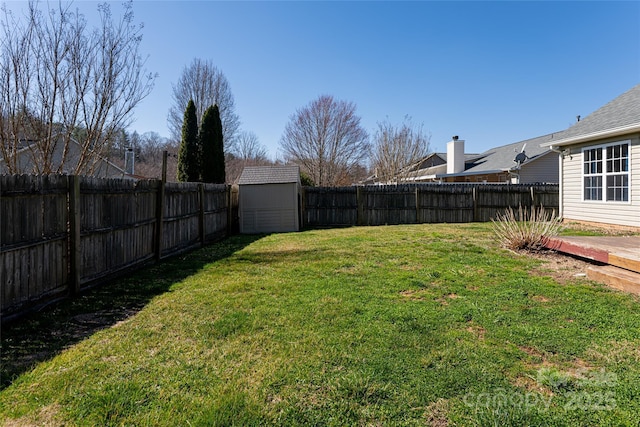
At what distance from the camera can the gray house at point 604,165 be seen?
27.8ft

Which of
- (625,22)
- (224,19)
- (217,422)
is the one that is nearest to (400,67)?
(625,22)

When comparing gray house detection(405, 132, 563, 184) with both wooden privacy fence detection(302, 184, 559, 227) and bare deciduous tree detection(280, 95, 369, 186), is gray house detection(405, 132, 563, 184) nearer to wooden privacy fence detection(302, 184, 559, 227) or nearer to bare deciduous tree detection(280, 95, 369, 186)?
wooden privacy fence detection(302, 184, 559, 227)

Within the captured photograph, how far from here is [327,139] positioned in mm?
27047

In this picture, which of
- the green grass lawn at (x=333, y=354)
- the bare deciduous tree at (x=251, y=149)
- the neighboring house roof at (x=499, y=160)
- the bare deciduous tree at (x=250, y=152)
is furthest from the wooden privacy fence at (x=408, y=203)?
the bare deciduous tree at (x=251, y=149)

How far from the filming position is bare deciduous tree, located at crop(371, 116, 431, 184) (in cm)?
2261

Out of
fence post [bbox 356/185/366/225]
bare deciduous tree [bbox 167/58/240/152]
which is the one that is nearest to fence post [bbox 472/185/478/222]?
fence post [bbox 356/185/366/225]

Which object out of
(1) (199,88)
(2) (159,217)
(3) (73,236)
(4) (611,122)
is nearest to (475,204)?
(4) (611,122)

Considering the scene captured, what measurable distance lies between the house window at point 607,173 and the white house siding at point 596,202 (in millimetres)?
150

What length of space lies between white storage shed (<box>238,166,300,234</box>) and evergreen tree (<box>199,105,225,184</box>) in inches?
132

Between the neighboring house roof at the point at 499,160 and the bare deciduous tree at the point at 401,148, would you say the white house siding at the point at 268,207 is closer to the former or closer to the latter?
the bare deciduous tree at the point at 401,148

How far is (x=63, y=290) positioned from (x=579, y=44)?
15.6 metres

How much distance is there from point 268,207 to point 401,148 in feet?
44.8

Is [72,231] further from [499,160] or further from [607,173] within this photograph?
[499,160]

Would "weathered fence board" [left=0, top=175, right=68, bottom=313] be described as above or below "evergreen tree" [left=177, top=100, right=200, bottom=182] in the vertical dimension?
below
